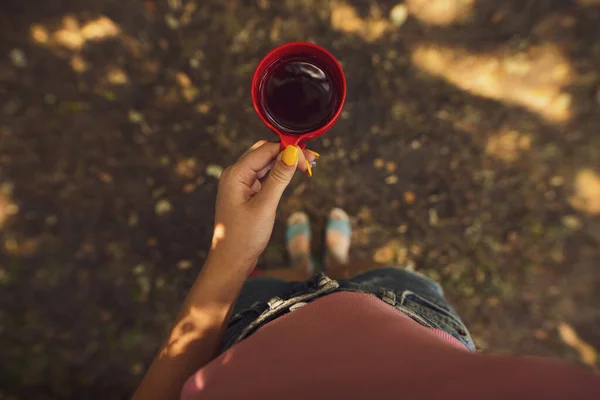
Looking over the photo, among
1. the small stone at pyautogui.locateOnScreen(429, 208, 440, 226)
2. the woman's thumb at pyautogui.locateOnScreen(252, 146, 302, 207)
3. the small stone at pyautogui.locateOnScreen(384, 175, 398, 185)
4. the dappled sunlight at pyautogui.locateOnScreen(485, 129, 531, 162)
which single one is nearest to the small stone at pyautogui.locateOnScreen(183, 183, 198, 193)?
the woman's thumb at pyautogui.locateOnScreen(252, 146, 302, 207)

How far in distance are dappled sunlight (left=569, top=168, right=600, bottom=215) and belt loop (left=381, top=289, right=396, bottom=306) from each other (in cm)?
143

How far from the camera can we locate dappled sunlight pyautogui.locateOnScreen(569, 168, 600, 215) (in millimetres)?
1871

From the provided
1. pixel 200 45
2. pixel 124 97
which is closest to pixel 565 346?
pixel 200 45

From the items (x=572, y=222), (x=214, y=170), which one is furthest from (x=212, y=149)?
(x=572, y=222)

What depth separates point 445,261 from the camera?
191 cm

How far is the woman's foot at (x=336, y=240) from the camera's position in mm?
1842

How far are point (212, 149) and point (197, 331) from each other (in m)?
1.06

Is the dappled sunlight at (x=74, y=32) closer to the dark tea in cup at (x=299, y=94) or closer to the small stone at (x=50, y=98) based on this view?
the small stone at (x=50, y=98)

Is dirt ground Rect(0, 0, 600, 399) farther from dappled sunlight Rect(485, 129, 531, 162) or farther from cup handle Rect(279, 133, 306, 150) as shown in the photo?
cup handle Rect(279, 133, 306, 150)

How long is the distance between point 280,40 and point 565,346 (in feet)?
7.35

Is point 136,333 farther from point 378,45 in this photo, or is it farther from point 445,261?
point 378,45

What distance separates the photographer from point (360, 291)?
0.99m

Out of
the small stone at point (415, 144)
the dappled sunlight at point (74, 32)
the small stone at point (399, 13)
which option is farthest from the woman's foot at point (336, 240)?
the dappled sunlight at point (74, 32)

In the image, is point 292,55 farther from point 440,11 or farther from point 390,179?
point 440,11
